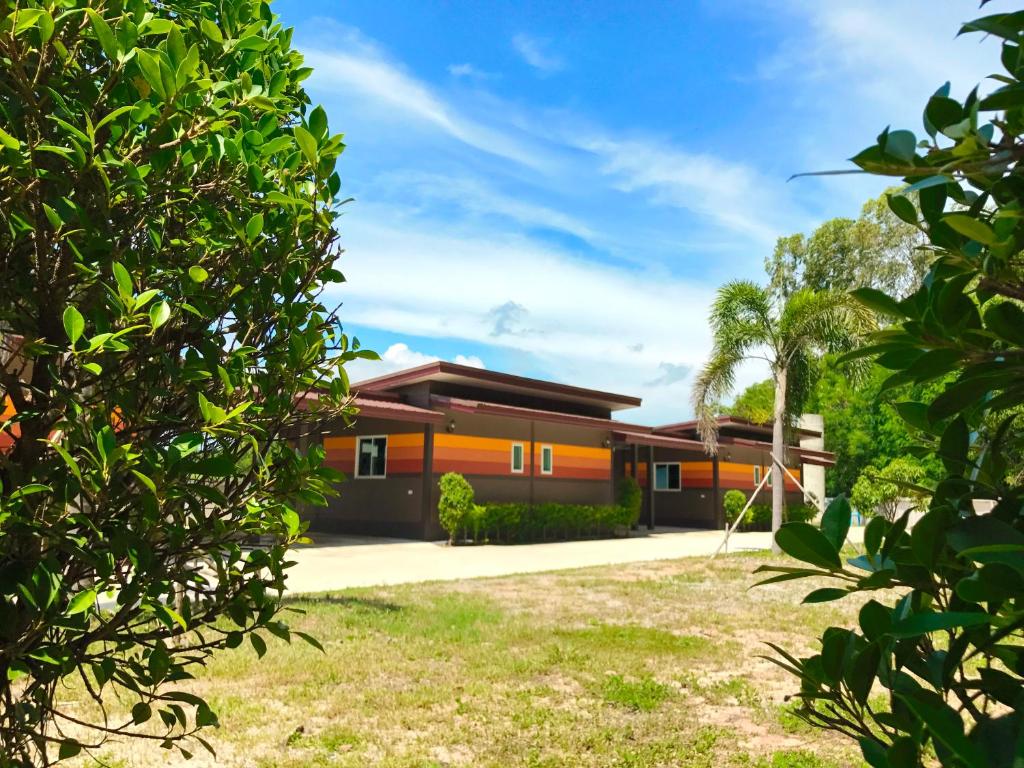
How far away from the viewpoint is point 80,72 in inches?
72.8

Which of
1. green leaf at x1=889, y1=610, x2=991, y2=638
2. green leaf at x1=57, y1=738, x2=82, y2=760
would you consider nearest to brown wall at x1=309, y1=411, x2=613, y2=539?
green leaf at x1=57, y1=738, x2=82, y2=760

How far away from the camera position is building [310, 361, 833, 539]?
1967 cm

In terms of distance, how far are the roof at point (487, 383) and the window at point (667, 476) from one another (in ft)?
20.2

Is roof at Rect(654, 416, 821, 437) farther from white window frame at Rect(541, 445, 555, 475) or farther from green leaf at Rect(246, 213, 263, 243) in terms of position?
green leaf at Rect(246, 213, 263, 243)

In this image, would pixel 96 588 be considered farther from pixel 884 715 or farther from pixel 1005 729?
pixel 1005 729

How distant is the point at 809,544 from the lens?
0.94 metres

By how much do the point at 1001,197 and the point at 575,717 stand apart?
477 centimetres

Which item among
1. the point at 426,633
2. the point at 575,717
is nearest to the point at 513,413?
the point at 426,633

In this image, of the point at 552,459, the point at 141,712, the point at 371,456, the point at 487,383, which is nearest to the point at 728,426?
the point at 552,459

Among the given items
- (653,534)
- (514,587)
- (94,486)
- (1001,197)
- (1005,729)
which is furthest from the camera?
(653,534)

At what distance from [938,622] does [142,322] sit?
6.28 ft

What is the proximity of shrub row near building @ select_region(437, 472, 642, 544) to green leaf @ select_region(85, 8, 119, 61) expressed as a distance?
17031 mm

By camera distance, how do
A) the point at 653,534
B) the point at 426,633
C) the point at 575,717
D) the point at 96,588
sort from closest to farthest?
the point at 96,588 < the point at 575,717 < the point at 426,633 < the point at 653,534

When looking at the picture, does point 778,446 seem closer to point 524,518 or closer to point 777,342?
point 777,342
